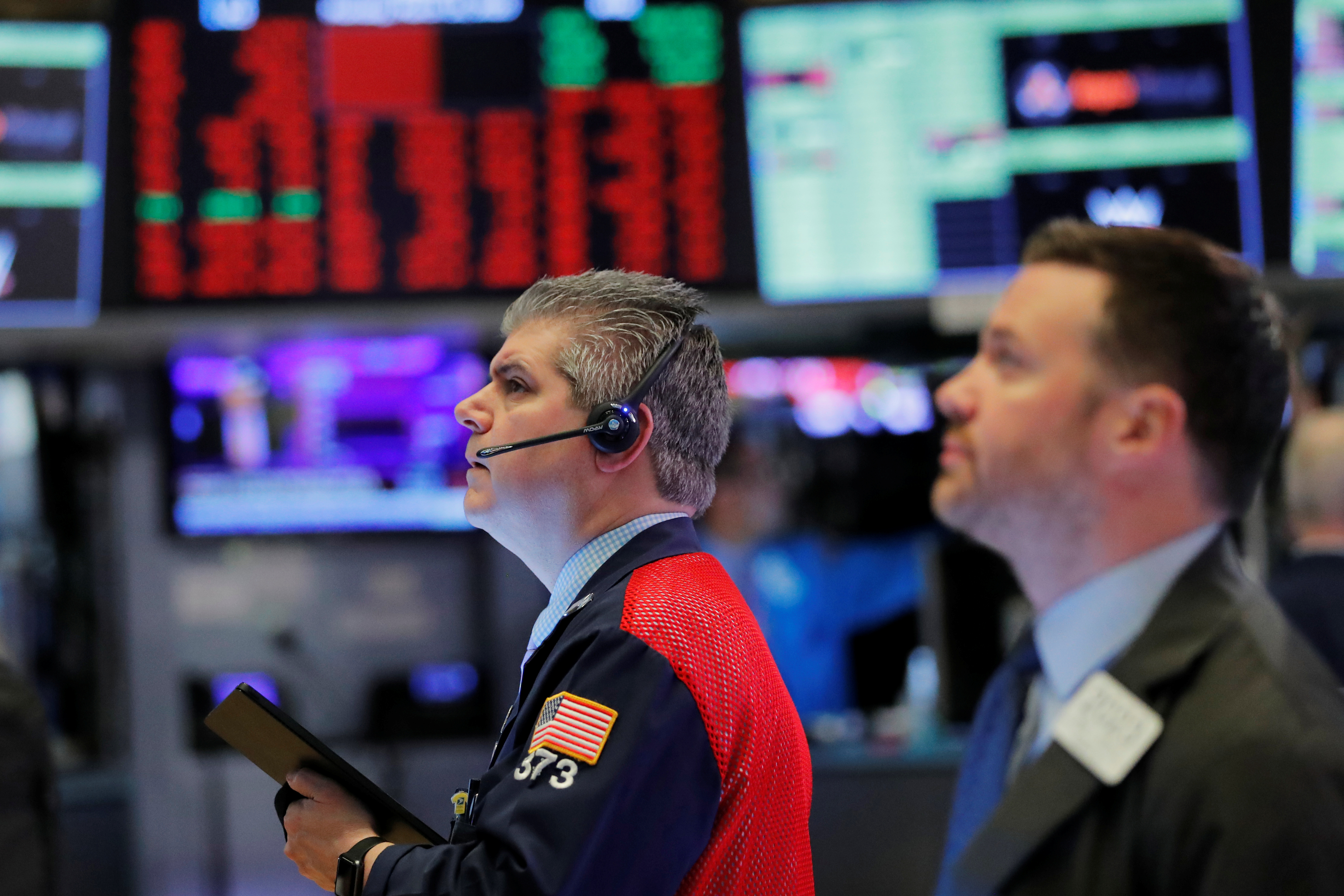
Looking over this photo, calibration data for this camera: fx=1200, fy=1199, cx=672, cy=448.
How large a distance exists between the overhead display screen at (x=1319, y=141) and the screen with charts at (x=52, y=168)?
2.99 metres

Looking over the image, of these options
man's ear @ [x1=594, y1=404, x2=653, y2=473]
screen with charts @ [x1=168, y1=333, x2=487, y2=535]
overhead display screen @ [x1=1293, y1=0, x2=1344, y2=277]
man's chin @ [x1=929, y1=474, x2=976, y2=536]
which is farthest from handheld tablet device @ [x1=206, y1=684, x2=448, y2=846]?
overhead display screen @ [x1=1293, y1=0, x2=1344, y2=277]

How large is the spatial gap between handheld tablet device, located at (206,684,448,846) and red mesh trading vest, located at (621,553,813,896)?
28cm

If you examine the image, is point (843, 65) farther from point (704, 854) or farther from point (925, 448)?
point (704, 854)

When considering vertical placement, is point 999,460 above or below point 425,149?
below

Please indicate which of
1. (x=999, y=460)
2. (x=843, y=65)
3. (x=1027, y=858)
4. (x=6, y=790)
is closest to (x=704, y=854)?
(x=1027, y=858)

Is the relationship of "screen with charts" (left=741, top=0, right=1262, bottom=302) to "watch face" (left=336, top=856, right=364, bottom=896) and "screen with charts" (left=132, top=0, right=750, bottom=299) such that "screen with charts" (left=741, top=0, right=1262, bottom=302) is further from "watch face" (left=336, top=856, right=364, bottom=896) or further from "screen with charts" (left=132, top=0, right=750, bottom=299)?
"watch face" (left=336, top=856, right=364, bottom=896)

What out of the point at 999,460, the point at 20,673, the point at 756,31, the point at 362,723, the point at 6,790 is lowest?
the point at 362,723

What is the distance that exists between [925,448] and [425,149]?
2427 millimetres

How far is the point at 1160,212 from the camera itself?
119 inches

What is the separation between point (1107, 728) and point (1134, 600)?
0.19m

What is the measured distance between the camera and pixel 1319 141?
309 centimetres

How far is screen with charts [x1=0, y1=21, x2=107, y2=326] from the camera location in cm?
289

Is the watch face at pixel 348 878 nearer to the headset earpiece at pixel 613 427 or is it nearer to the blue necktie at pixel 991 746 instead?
the headset earpiece at pixel 613 427

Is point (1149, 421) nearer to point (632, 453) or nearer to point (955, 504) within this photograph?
point (955, 504)
